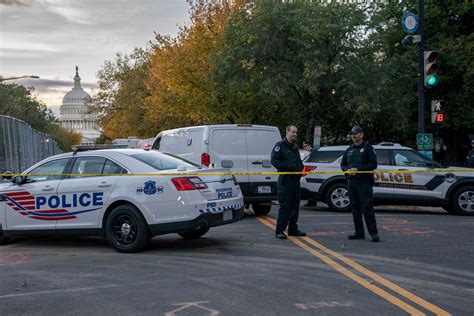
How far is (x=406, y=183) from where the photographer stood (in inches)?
556

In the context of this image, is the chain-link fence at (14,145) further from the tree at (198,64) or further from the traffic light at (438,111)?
the tree at (198,64)

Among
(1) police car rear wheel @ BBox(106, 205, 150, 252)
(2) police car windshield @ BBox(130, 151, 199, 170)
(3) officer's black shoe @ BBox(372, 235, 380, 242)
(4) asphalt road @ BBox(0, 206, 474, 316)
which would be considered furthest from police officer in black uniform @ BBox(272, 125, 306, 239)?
(1) police car rear wheel @ BBox(106, 205, 150, 252)

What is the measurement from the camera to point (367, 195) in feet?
31.2

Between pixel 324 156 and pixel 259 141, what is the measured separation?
8.50 feet

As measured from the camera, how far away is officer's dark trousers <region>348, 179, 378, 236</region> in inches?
371

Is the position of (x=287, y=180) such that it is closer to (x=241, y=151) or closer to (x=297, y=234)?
(x=297, y=234)

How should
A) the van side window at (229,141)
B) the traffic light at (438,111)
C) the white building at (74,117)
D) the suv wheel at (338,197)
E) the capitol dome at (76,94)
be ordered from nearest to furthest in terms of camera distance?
the van side window at (229,141) → the suv wheel at (338,197) → the traffic light at (438,111) → the white building at (74,117) → the capitol dome at (76,94)

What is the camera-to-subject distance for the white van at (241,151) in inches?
503

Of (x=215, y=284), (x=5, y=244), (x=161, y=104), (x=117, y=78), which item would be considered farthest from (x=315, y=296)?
(x=117, y=78)

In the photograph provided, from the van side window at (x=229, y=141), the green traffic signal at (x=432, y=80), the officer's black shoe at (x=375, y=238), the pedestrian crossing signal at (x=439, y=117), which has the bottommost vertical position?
the officer's black shoe at (x=375, y=238)

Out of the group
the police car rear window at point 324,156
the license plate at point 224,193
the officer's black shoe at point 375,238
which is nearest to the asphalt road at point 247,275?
the officer's black shoe at point 375,238

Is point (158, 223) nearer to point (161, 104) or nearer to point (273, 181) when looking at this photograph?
point (273, 181)

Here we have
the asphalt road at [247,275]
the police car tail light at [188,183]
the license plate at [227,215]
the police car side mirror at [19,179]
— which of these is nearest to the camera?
the asphalt road at [247,275]

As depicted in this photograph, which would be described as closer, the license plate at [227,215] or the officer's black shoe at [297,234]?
the license plate at [227,215]
